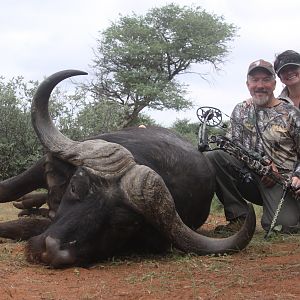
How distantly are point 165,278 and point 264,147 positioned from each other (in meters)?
2.63

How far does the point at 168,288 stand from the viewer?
3107 mm

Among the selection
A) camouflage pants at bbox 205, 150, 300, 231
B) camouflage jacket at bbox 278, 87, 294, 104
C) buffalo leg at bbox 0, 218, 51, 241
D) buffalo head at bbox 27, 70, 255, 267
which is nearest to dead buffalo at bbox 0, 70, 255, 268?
buffalo head at bbox 27, 70, 255, 267

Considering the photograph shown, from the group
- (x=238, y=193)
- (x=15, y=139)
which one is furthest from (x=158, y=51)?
(x=238, y=193)

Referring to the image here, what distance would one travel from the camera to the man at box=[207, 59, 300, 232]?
5.65m

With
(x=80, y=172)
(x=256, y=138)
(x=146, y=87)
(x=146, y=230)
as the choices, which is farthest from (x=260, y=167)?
(x=146, y=87)

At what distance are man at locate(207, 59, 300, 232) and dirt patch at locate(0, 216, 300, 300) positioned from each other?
1216 millimetres

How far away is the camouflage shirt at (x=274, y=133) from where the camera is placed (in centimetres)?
566

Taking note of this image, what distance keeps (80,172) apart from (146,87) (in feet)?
71.7

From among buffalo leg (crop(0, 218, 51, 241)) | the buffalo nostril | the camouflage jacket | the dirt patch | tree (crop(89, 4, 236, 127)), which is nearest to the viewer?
the dirt patch

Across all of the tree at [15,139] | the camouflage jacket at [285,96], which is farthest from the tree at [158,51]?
the camouflage jacket at [285,96]

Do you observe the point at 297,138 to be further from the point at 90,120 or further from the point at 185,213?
the point at 90,120

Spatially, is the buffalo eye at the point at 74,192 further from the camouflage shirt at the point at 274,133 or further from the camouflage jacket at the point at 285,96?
the camouflage jacket at the point at 285,96

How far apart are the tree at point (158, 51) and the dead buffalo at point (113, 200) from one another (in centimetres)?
2130

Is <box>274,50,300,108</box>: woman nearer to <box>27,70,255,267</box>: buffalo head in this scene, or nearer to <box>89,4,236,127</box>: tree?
<box>27,70,255,267</box>: buffalo head
